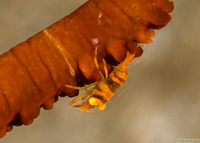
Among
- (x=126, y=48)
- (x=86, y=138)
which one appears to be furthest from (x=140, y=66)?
(x=126, y=48)

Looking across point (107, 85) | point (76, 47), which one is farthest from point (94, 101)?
point (76, 47)

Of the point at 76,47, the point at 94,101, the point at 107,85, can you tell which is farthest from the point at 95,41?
the point at 94,101

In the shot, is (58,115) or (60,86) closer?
(60,86)

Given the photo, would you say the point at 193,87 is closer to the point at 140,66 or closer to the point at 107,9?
the point at 140,66

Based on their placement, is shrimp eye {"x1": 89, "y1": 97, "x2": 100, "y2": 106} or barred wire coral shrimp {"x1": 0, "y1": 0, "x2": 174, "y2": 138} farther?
shrimp eye {"x1": 89, "y1": 97, "x2": 100, "y2": 106}

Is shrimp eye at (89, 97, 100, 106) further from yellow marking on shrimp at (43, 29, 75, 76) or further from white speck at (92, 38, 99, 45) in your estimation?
white speck at (92, 38, 99, 45)

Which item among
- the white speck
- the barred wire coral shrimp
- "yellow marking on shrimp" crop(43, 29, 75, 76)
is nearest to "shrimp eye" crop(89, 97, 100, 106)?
the barred wire coral shrimp

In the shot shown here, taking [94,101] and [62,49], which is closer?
[62,49]

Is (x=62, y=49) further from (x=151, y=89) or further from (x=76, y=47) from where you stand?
(x=151, y=89)

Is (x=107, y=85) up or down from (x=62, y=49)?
down
